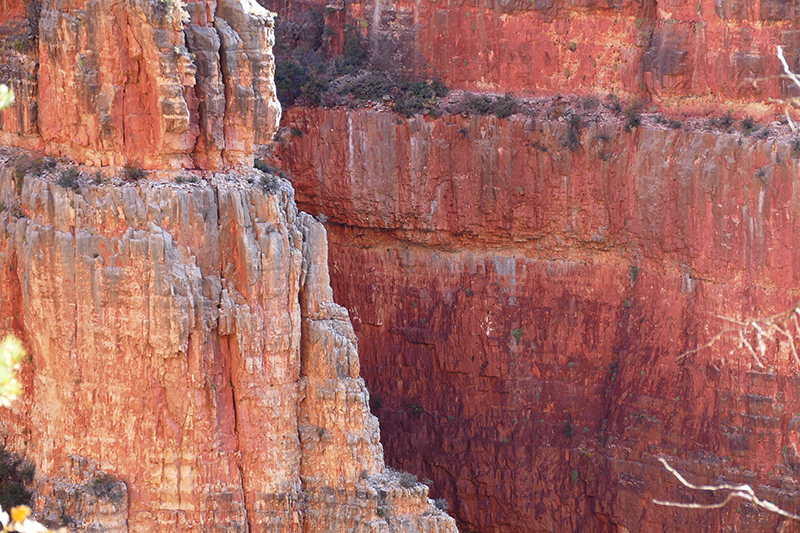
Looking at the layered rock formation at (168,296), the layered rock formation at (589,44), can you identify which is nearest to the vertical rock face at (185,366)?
the layered rock formation at (168,296)

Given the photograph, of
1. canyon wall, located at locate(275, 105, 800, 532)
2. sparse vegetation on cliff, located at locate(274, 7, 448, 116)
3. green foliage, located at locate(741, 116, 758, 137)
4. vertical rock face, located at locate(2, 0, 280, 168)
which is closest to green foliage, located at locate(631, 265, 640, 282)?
canyon wall, located at locate(275, 105, 800, 532)

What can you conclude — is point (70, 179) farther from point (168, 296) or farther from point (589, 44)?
point (589, 44)

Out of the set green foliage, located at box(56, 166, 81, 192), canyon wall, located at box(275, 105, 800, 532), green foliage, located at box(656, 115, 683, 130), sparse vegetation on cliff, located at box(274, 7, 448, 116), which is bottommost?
canyon wall, located at box(275, 105, 800, 532)

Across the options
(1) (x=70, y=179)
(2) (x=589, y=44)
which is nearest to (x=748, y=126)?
(2) (x=589, y=44)

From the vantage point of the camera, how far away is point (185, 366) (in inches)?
1176

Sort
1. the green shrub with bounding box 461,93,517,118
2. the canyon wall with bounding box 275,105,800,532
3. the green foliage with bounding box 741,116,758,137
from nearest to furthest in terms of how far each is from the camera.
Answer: the green foliage with bounding box 741,116,758,137, the canyon wall with bounding box 275,105,800,532, the green shrub with bounding box 461,93,517,118

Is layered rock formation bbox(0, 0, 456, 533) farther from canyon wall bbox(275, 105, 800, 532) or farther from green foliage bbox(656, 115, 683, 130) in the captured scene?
green foliage bbox(656, 115, 683, 130)

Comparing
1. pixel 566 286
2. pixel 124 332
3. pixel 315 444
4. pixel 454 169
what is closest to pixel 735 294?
pixel 566 286

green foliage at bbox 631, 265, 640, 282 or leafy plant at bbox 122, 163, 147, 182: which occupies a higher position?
leafy plant at bbox 122, 163, 147, 182

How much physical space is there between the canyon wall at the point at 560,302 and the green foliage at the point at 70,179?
52.5ft

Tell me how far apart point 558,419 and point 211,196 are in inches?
733

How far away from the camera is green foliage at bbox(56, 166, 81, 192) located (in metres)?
29.5

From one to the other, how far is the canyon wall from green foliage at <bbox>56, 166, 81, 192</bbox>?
1601cm

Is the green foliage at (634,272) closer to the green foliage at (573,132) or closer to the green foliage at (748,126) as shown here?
the green foliage at (573,132)
